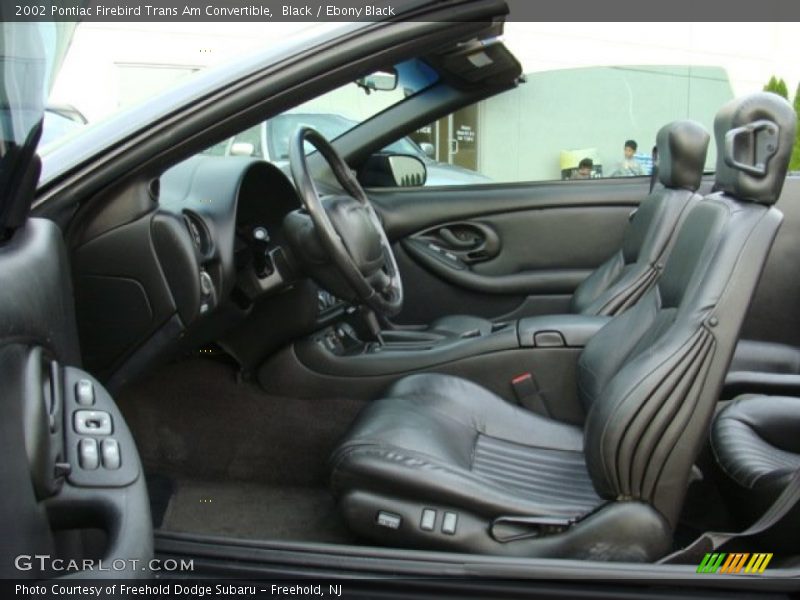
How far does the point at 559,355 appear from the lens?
7.29 feet

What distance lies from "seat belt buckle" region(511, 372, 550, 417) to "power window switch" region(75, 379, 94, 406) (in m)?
1.36

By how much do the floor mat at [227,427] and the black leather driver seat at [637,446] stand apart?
50 centimetres

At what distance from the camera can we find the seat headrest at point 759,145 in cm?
151

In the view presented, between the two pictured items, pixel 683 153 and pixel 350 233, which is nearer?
pixel 350 233

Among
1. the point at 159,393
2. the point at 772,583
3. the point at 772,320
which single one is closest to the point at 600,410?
the point at 772,583

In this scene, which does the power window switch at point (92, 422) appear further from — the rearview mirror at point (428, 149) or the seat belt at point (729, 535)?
the rearview mirror at point (428, 149)

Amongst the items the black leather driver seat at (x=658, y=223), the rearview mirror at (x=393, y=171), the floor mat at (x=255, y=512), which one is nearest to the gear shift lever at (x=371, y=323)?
the black leather driver seat at (x=658, y=223)

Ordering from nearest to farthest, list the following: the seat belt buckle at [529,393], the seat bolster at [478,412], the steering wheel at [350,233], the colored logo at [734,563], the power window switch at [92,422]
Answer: the power window switch at [92,422] → the colored logo at [734,563] → the steering wheel at [350,233] → the seat bolster at [478,412] → the seat belt buckle at [529,393]

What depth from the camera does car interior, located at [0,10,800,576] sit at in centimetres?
108

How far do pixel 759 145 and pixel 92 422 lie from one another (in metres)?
1.25

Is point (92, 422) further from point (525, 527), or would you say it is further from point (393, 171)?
point (393, 171)

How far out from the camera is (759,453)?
1689 mm

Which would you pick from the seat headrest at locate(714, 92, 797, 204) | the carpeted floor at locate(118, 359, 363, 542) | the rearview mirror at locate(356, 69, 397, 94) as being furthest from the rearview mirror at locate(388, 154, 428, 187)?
the seat headrest at locate(714, 92, 797, 204)

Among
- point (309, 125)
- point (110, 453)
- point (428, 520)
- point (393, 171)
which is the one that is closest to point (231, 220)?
point (309, 125)
